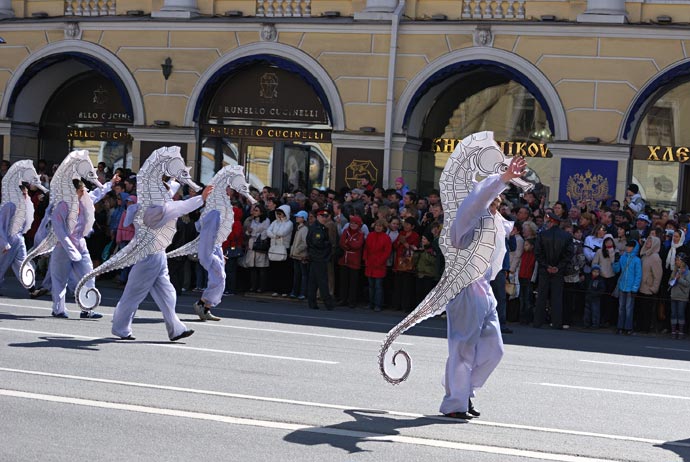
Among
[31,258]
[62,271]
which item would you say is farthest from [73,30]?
[62,271]

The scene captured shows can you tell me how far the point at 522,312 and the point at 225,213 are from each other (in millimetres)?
5791

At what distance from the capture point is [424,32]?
92.7ft

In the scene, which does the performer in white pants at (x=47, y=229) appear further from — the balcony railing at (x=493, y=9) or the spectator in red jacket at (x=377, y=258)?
the balcony railing at (x=493, y=9)

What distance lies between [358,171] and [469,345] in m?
18.1

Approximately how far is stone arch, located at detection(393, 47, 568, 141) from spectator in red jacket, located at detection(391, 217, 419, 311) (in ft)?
19.5

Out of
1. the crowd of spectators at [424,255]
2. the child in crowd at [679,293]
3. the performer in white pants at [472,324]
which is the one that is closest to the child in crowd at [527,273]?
the crowd of spectators at [424,255]

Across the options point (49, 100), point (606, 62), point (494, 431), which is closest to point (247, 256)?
point (606, 62)

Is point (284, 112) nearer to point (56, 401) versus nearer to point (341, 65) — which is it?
point (341, 65)

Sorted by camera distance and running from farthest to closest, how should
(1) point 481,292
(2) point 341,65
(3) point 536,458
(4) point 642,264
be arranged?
(2) point 341,65 → (4) point 642,264 → (1) point 481,292 → (3) point 536,458

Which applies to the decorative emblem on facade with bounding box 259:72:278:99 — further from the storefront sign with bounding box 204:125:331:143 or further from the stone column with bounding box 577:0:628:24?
the stone column with bounding box 577:0:628:24

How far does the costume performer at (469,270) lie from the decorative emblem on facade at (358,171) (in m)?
17.1

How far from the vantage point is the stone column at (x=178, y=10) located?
3045 centimetres

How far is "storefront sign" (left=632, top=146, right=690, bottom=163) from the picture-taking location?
27.1 metres

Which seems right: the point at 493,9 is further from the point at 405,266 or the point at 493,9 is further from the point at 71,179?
the point at 71,179
